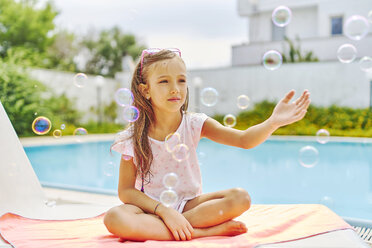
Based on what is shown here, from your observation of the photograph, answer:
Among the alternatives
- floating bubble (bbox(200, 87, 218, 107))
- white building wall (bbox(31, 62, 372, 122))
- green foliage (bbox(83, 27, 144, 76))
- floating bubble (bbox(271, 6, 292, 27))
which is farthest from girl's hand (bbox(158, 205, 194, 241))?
green foliage (bbox(83, 27, 144, 76))

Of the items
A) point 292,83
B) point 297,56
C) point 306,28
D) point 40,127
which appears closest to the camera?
point 40,127

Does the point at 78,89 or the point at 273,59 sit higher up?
the point at 273,59

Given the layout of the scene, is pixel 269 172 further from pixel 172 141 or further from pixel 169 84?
pixel 169 84

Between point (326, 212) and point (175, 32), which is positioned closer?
point (326, 212)

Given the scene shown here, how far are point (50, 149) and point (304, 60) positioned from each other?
7.81m

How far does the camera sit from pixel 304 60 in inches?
435

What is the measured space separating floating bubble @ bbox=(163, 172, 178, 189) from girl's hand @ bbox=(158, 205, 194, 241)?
115 millimetres

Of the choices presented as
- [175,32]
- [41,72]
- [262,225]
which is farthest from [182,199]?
[41,72]

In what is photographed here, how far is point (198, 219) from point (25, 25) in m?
14.5

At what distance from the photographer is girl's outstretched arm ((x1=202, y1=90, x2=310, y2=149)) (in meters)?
1.56

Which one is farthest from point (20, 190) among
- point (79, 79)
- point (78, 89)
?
point (78, 89)

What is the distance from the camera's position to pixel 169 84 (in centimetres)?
166

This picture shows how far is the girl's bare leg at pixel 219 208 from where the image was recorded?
1571mm

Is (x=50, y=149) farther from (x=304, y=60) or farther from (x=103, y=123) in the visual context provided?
(x=304, y=60)
